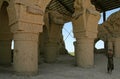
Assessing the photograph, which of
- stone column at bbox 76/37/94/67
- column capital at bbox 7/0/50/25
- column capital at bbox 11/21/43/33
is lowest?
stone column at bbox 76/37/94/67

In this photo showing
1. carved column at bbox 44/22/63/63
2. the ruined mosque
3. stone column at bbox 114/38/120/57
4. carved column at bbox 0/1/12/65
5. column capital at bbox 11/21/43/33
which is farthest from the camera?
stone column at bbox 114/38/120/57

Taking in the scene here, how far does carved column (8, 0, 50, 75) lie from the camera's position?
8.45 m

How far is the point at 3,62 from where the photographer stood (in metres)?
12.5

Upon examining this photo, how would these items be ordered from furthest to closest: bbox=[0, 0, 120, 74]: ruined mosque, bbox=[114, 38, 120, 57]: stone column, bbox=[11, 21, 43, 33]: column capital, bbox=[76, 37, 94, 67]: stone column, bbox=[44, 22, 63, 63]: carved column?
bbox=[114, 38, 120, 57]: stone column < bbox=[44, 22, 63, 63]: carved column < bbox=[76, 37, 94, 67]: stone column < bbox=[0, 0, 120, 74]: ruined mosque < bbox=[11, 21, 43, 33]: column capital

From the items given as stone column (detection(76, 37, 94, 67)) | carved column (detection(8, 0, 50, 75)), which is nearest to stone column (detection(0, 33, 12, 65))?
carved column (detection(8, 0, 50, 75))

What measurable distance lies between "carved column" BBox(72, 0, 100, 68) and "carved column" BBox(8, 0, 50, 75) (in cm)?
395

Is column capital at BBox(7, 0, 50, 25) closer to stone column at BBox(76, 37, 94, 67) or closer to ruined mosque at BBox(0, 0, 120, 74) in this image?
ruined mosque at BBox(0, 0, 120, 74)

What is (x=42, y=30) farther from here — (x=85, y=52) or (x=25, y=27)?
(x=85, y=52)

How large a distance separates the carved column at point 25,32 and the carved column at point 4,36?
11.0 ft

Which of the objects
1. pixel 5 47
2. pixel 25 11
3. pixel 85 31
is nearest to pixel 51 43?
pixel 5 47

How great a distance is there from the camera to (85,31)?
1203 cm

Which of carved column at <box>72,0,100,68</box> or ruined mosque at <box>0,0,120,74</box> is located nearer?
ruined mosque at <box>0,0,120,74</box>

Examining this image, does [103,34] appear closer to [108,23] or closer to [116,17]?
[108,23]

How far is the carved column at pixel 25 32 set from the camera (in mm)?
8445
